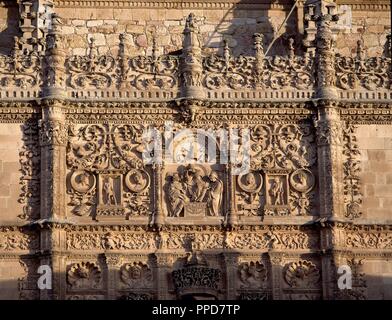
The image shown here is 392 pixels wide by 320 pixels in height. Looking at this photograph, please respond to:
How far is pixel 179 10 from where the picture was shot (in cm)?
4456

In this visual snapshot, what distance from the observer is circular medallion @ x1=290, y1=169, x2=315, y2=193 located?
41.1 metres

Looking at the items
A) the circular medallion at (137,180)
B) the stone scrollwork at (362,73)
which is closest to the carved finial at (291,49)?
the stone scrollwork at (362,73)

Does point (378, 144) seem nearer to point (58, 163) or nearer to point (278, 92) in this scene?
point (278, 92)

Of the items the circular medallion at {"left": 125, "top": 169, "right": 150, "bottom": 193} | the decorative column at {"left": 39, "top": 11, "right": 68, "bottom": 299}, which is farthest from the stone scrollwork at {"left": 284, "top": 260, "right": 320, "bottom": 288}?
the decorative column at {"left": 39, "top": 11, "right": 68, "bottom": 299}

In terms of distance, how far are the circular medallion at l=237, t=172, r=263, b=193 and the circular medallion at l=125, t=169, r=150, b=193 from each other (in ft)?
5.54

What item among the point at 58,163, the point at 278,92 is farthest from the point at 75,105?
the point at 278,92

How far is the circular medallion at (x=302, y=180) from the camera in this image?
41125 millimetres

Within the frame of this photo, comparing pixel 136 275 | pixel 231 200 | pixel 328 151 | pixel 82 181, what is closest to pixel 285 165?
pixel 328 151

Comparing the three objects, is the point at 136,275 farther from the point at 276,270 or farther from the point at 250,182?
the point at 250,182

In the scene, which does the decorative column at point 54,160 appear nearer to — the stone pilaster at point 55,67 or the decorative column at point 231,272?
the stone pilaster at point 55,67

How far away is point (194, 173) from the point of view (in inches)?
1615

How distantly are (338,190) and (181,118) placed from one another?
10.3 feet
